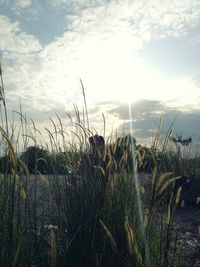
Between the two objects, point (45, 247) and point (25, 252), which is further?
point (45, 247)

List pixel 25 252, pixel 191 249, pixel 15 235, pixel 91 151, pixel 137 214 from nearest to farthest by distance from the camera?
pixel 15 235 < pixel 25 252 < pixel 137 214 < pixel 91 151 < pixel 191 249

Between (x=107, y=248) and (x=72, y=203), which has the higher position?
(x=72, y=203)

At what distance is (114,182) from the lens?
292cm

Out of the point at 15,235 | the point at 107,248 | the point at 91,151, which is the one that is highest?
the point at 91,151

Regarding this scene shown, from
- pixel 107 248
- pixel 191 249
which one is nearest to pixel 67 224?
pixel 107 248

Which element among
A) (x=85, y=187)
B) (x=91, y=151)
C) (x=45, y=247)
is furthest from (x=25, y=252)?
(x=91, y=151)

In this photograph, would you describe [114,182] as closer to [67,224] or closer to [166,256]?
[67,224]

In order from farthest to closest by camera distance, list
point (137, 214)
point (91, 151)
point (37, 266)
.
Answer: point (91, 151)
point (137, 214)
point (37, 266)

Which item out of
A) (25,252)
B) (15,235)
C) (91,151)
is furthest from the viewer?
(91,151)

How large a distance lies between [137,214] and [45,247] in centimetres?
69

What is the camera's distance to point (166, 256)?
90.7 inches

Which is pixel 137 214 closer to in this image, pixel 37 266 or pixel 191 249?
pixel 37 266

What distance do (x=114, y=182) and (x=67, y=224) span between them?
45cm

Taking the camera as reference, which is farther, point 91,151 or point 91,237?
point 91,151
